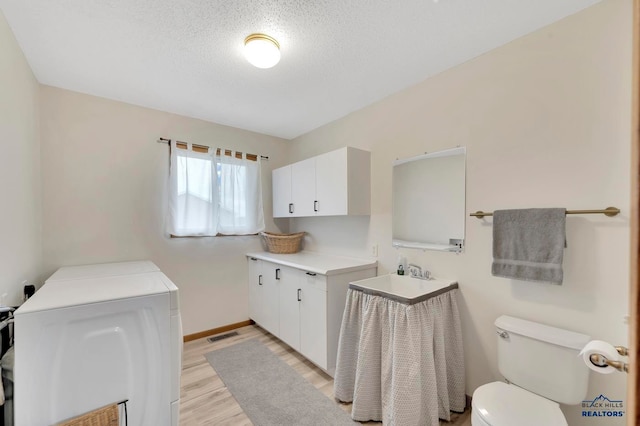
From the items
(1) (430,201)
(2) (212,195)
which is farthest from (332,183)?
(2) (212,195)

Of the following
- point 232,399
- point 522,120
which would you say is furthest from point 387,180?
point 232,399

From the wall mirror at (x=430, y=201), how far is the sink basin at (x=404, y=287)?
271 millimetres

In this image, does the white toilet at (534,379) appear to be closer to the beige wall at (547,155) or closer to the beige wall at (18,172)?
the beige wall at (547,155)

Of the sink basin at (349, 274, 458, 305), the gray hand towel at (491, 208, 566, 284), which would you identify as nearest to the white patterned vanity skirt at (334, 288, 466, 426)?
the sink basin at (349, 274, 458, 305)

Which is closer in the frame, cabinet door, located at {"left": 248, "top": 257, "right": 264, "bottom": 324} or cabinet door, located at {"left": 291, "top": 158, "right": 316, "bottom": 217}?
cabinet door, located at {"left": 291, "top": 158, "right": 316, "bottom": 217}

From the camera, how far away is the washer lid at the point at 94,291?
1235 mm

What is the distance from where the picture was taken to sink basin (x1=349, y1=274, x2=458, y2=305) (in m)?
1.74

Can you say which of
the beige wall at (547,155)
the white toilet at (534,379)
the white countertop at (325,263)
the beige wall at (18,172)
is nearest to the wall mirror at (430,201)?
the beige wall at (547,155)

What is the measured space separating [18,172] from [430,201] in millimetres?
2872

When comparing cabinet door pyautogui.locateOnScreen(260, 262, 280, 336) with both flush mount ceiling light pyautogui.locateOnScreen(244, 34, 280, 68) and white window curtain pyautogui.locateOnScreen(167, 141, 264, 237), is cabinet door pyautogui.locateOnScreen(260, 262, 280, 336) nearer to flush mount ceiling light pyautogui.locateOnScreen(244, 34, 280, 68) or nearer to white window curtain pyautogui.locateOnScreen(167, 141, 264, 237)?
white window curtain pyautogui.locateOnScreen(167, 141, 264, 237)

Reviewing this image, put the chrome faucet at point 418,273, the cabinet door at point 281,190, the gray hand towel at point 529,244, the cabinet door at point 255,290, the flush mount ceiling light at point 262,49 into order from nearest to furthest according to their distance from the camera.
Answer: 1. the gray hand towel at point 529,244
2. the flush mount ceiling light at point 262,49
3. the chrome faucet at point 418,273
4. the cabinet door at point 255,290
5. the cabinet door at point 281,190

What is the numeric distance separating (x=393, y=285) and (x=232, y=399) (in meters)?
1.54

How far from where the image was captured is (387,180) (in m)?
2.54

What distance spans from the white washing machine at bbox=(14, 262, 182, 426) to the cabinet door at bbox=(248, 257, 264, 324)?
1678 millimetres
